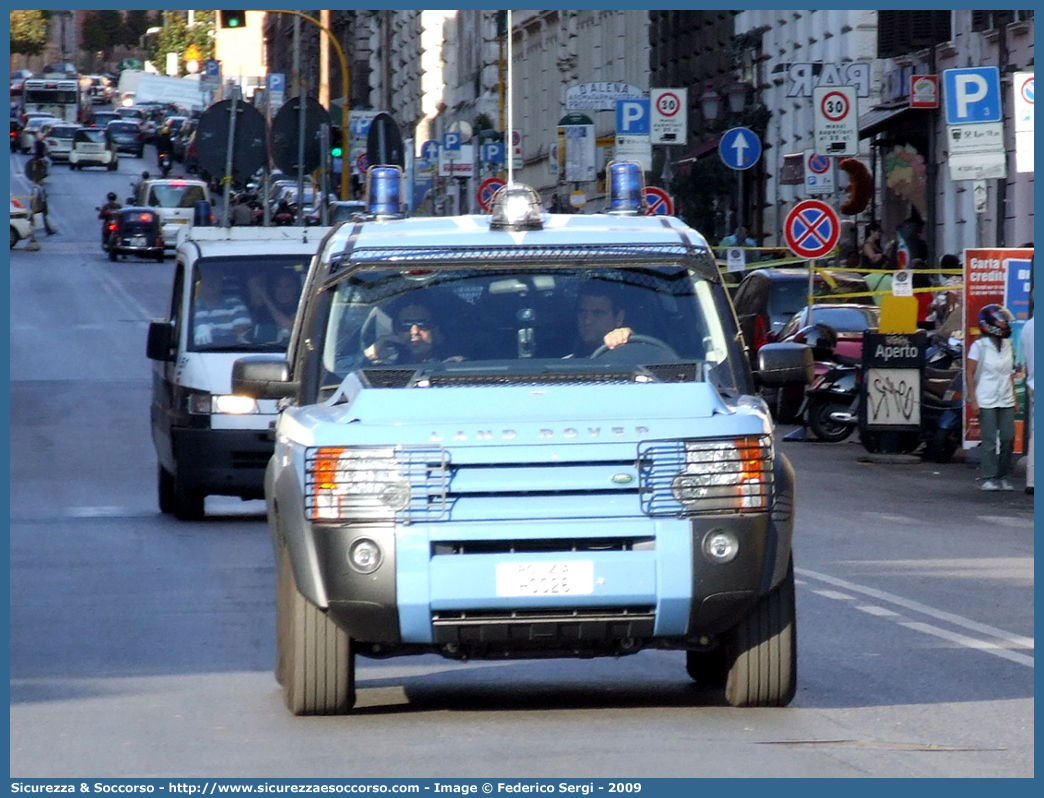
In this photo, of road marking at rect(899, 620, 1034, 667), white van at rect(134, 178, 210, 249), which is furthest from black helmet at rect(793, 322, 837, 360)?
white van at rect(134, 178, 210, 249)

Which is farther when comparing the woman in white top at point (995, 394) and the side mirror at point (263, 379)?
the woman in white top at point (995, 394)

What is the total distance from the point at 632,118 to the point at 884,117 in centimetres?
621

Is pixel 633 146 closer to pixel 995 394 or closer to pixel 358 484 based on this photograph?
pixel 995 394

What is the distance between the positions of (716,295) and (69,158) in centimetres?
10507

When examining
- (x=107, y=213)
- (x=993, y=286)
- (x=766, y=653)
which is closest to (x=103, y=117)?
(x=107, y=213)

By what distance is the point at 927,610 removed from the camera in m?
13.2

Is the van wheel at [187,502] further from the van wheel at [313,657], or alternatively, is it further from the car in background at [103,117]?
the car in background at [103,117]

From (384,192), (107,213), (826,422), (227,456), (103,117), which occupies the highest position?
(103,117)

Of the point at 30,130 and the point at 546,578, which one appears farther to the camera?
the point at 30,130

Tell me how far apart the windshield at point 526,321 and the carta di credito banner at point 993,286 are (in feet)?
49.9

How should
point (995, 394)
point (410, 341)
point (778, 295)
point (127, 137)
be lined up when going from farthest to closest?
point (127, 137)
point (778, 295)
point (995, 394)
point (410, 341)

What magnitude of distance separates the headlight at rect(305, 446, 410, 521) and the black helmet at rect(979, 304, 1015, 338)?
15144 mm

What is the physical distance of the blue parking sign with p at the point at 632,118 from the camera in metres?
41.9

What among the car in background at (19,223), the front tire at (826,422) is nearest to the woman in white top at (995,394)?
the front tire at (826,422)
